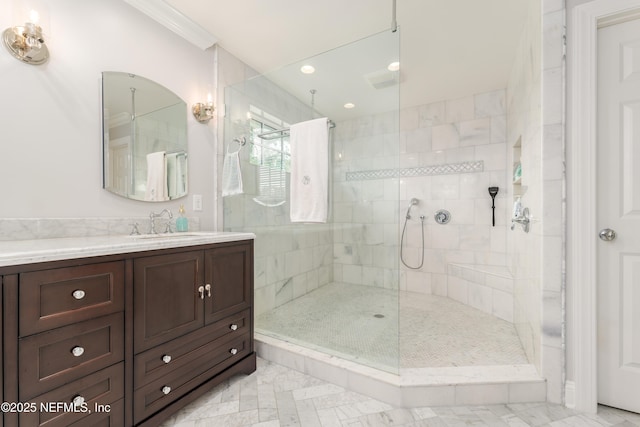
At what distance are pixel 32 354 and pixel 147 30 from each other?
6.44ft

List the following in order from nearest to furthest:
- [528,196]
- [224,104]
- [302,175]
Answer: [528,196] → [302,175] → [224,104]

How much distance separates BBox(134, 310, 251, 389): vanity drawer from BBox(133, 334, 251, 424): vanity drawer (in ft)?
0.07

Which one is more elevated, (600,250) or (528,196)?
(528,196)

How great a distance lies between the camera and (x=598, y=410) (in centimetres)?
143

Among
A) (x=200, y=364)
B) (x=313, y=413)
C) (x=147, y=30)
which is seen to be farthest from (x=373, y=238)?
(x=147, y=30)

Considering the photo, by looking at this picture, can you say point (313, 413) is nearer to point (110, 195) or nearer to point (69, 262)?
point (69, 262)

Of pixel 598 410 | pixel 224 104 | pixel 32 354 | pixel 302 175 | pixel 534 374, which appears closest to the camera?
pixel 32 354

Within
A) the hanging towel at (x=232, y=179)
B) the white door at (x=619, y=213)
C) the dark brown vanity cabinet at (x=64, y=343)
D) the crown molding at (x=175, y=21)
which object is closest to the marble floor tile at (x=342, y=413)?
the white door at (x=619, y=213)

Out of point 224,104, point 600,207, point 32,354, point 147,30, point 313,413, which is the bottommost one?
point 313,413

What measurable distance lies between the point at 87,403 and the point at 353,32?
265 cm

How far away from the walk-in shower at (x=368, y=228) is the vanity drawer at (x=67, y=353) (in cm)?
115

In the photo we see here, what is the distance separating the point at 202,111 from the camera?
86.2 inches

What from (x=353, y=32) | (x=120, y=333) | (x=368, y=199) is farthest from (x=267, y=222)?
(x=353, y=32)

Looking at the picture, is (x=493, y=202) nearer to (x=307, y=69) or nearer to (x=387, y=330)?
(x=387, y=330)
